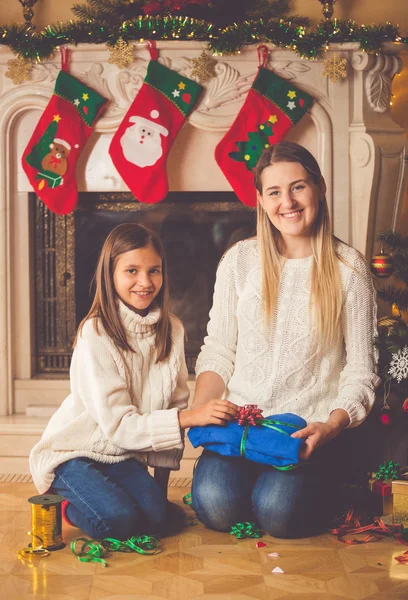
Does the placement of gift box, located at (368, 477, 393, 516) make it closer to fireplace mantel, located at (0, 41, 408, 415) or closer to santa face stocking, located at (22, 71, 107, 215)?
fireplace mantel, located at (0, 41, 408, 415)

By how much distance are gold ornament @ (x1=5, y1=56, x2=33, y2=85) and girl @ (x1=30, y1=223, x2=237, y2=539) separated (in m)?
1.14


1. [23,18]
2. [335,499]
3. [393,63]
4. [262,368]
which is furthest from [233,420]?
[23,18]

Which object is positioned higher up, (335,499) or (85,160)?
(85,160)

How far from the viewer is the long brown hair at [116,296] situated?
2.13 meters

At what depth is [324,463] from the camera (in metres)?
2.09

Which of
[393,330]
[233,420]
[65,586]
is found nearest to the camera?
[65,586]

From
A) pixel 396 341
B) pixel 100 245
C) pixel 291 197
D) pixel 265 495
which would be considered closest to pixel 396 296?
pixel 396 341

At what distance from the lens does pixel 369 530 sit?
210 cm

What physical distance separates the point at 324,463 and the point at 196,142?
1512mm

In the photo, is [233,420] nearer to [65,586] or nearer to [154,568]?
[154,568]

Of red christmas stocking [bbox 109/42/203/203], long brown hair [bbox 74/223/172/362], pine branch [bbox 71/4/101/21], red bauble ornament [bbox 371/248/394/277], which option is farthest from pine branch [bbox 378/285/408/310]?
pine branch [bbox 71/4/101/21]

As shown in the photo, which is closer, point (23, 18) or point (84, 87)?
point (84, 87)

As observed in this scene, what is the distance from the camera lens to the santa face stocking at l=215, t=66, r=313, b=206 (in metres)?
2.97

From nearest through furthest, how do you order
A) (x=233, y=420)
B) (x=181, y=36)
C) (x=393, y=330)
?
1. (x=233, y=420)
2. (x=393, y=330)
3. (x=181, y=36)
